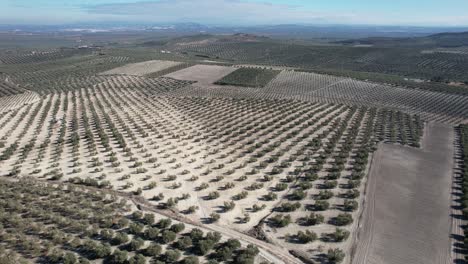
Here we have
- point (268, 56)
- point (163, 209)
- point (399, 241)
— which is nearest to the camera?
point (399, 241)

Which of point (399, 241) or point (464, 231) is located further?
point (464, 231)

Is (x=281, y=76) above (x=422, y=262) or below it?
above

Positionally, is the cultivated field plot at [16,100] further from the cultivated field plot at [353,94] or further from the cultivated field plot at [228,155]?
the cultivated field plot at [353,94]

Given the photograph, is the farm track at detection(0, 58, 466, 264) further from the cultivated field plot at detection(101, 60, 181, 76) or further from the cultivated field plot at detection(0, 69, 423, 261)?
the cultivated field plot at detection(101, 60, 181, 76)

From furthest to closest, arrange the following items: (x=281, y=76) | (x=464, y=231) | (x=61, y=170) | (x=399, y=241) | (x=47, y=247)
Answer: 1. (x=281, y=76)
2. (x=61, y=170)
3. (x=464, y=231)
4. (x=399, y=241)
5. (x=47, y=247)

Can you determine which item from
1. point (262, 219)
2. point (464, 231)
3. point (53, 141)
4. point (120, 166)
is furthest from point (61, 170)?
point (464, 231)

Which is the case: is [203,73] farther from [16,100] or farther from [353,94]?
[16,100]

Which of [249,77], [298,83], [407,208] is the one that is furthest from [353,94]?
[407,208]

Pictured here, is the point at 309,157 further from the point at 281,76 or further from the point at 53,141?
the point at 281,76
